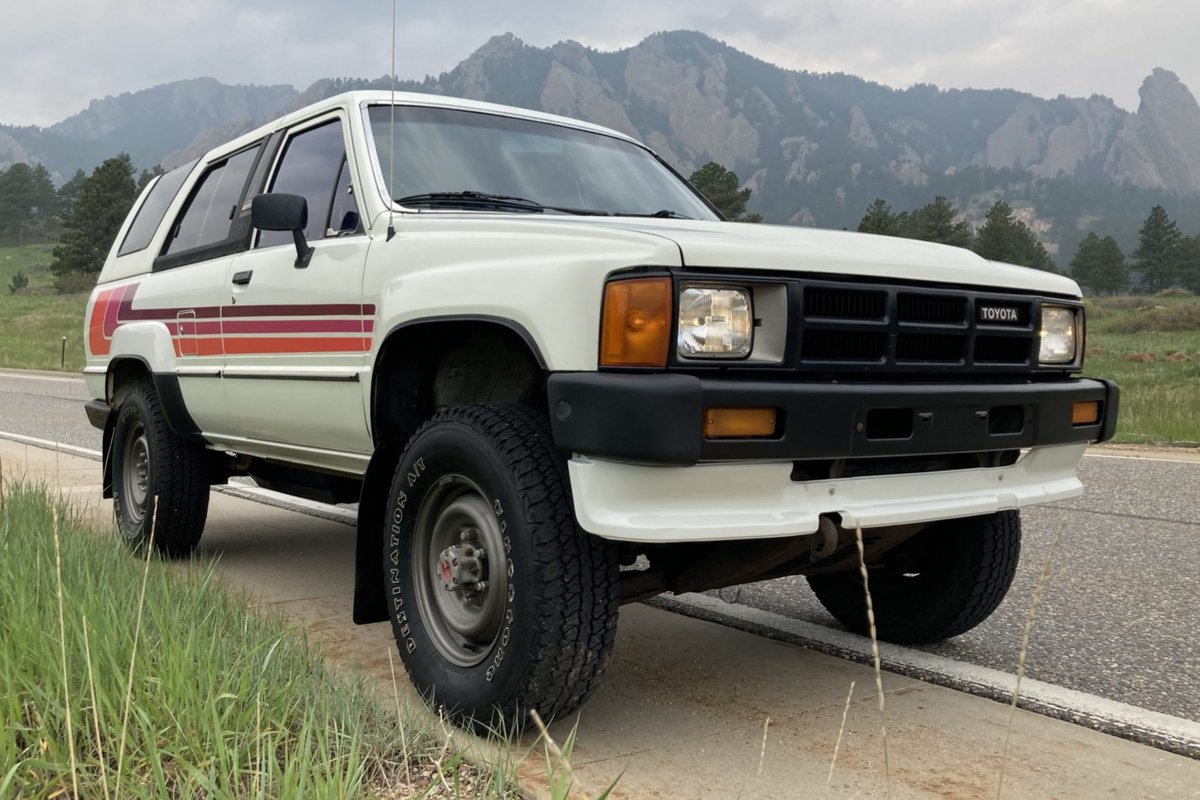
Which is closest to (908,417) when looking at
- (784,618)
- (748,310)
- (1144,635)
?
(748,310)

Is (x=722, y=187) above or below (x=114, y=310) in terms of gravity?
above

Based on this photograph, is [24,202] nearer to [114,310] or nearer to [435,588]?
[114,310]

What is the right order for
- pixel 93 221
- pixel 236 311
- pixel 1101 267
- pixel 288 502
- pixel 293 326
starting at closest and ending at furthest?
pixel 293 326, pixel 236 311, pixel 288 502, pixel 93 221, pixel 1101 267

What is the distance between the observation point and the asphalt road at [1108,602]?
3.44 m

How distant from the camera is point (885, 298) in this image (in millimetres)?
2730

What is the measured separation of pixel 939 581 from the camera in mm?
3631

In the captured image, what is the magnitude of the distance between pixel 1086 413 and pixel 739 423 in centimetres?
140

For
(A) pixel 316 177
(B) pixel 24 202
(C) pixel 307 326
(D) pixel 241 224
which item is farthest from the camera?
(B) pixel 24 202

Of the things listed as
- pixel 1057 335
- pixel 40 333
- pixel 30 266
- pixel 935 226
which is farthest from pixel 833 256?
pixel 30 266

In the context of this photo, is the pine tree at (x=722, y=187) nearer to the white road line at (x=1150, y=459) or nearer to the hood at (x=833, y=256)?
the white road line at (x=1150, y=459)

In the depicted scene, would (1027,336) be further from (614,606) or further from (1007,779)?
(614,606)

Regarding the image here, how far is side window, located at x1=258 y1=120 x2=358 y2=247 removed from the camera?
3918mm

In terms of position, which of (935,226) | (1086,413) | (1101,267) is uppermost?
(935,226)

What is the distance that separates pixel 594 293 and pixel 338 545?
3513 millimetres
